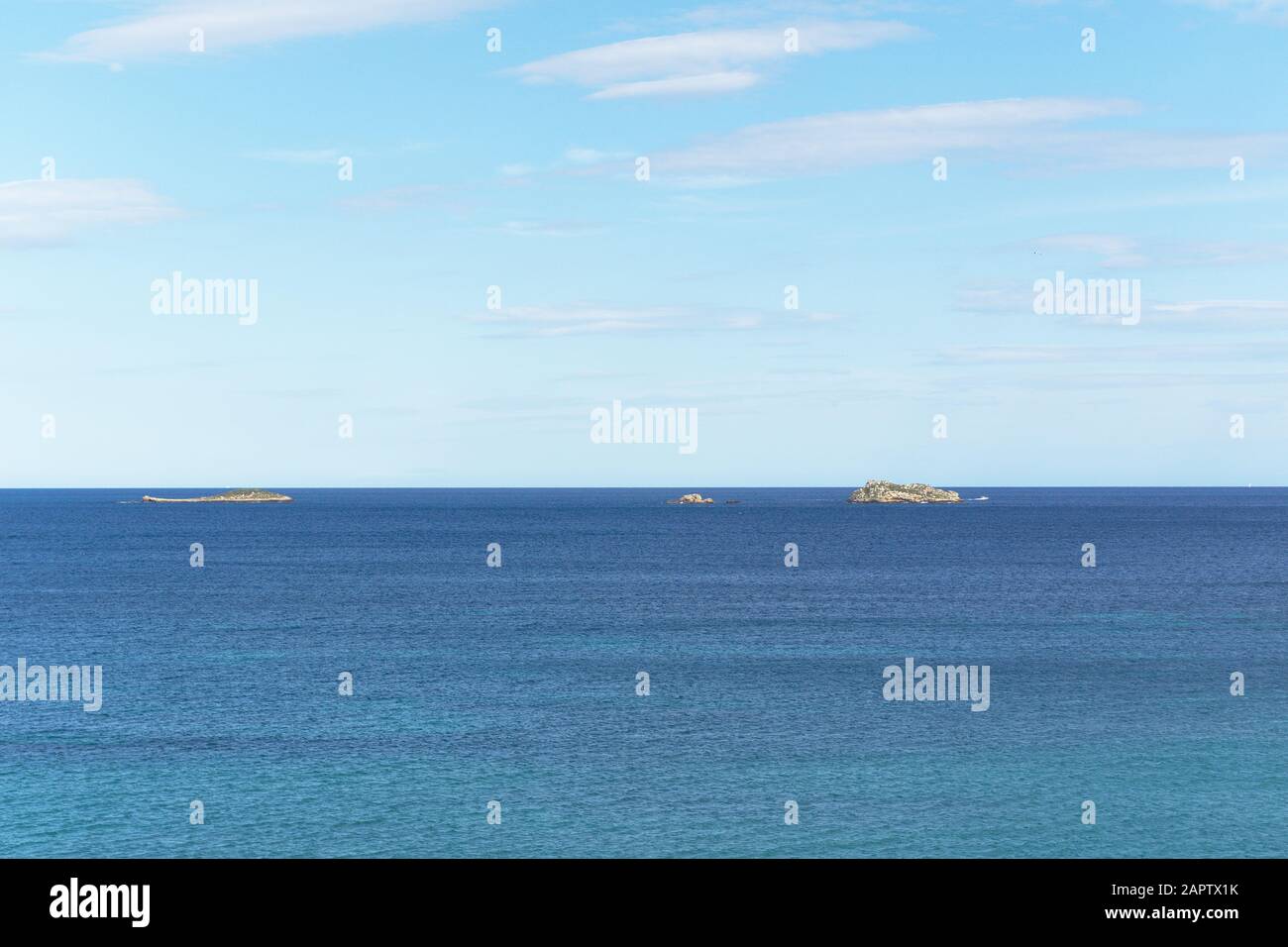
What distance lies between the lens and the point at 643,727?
60.5 meters

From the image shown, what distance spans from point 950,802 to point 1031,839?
4312 mm

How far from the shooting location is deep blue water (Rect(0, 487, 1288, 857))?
44469 millimetres

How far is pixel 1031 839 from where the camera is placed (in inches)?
1741

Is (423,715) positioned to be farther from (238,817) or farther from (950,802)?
(950,802)

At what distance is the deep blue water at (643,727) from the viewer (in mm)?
44469

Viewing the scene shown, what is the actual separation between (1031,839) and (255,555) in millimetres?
155508

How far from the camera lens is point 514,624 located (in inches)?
3920
